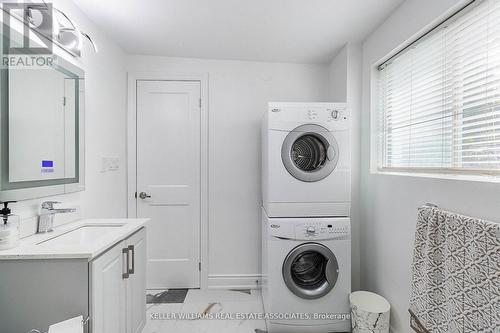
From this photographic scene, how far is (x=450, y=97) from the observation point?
57.2 inches

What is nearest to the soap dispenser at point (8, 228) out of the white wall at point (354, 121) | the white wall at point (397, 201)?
the white wall at point (397, 201)

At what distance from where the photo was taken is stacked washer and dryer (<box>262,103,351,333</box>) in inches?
76.7

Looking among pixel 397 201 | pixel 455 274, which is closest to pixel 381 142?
pixel 397 201

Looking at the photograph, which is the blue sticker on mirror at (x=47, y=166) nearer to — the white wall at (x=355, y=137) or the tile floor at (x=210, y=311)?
the tile floor at (x=210, y=311)

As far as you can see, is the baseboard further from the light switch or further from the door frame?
the light switch

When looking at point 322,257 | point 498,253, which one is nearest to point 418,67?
point 498,253

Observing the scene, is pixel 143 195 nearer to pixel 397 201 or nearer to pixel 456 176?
pixel 397 201

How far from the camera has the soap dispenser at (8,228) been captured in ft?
3.76

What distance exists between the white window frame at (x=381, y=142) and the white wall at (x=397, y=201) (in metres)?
0.03

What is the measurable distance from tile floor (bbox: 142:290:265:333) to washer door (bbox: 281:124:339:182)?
1.33m

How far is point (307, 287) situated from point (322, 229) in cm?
48

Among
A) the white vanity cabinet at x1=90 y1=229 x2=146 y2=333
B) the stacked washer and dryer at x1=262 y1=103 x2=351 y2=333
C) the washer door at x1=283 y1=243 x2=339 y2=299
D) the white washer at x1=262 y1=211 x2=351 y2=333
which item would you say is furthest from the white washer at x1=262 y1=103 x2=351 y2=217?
the white vanity cabinet at x1=90 y1=229 x2=146 y2=333

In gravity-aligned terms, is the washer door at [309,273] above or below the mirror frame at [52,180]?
below

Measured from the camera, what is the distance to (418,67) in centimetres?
171
